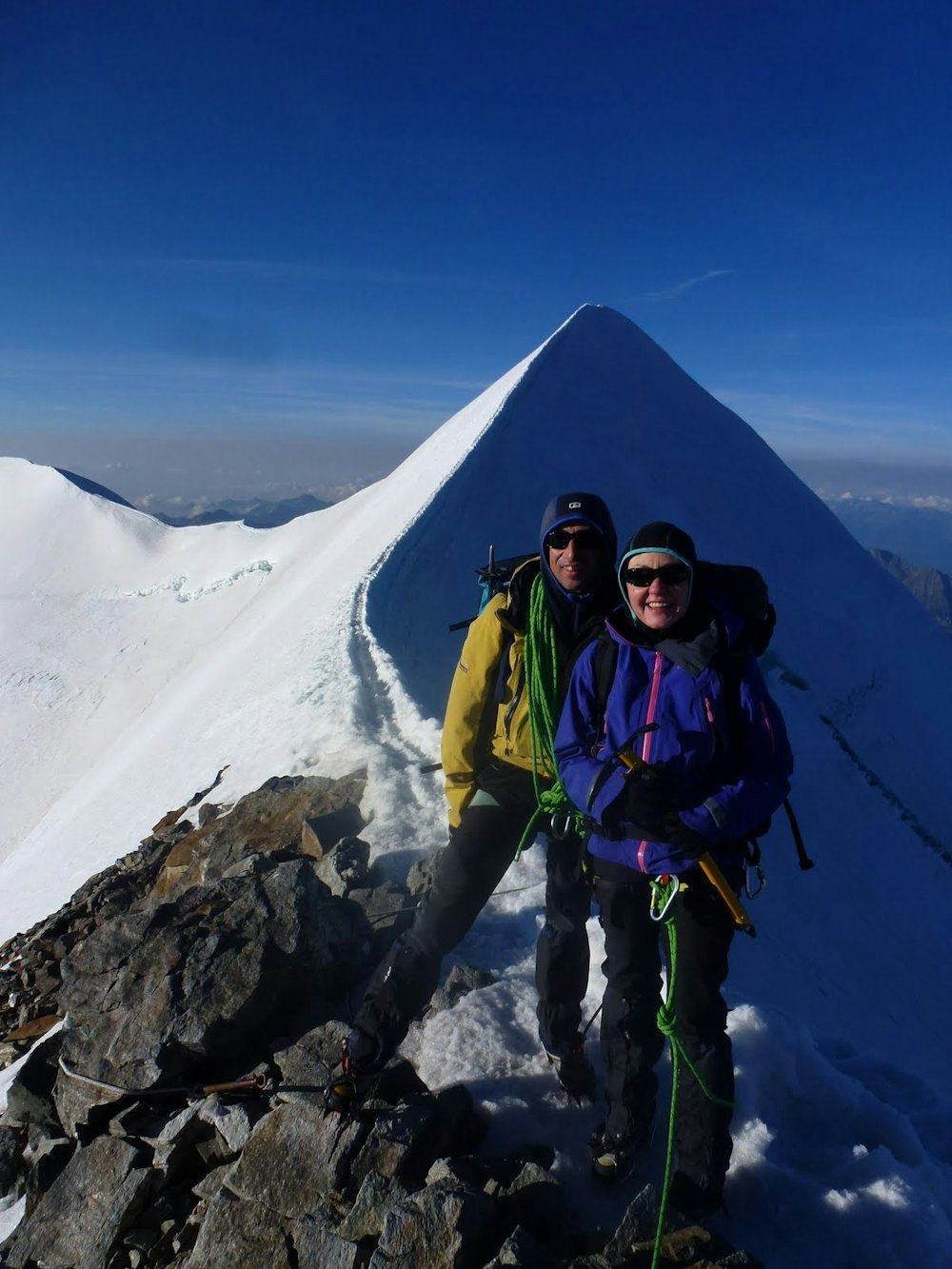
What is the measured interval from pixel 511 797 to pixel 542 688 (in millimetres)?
661

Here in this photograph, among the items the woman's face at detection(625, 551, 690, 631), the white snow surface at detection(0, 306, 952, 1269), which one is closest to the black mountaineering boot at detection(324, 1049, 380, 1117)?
the white snow surface at detection(0, 306, 952, 1269)

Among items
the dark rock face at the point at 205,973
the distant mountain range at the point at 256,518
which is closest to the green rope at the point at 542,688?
the dark rock face at the point at 205,973

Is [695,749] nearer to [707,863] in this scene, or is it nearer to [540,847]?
[707,863]

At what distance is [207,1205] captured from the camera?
3.57 metres

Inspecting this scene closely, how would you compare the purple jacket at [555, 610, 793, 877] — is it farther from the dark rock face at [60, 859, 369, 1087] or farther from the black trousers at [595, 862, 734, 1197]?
the dark rock face at [60, 859, 369, 1087]

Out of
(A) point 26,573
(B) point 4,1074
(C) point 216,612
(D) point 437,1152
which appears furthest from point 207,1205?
(A) point 26,573

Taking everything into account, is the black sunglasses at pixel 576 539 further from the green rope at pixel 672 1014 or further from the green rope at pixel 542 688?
the green rope at pixel 672 1014

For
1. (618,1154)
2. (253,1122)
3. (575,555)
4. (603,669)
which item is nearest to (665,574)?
(603,669)

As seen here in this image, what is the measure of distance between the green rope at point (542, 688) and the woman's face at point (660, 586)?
0.67 meters

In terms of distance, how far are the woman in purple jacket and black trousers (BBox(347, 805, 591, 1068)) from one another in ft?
1.70

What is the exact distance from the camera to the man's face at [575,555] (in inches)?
150

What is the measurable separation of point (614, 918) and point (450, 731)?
1.25 m

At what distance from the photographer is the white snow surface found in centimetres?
392

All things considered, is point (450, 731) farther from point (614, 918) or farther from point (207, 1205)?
point (207, 1205)
